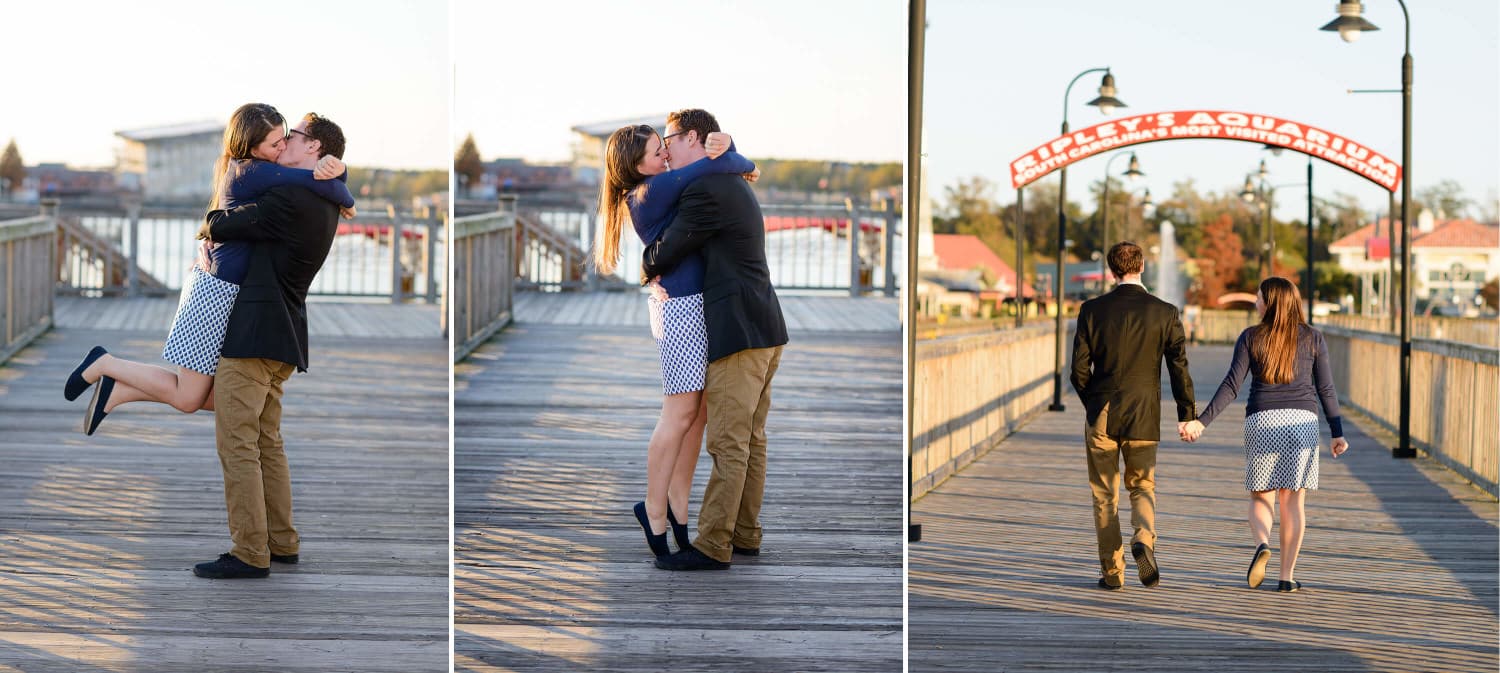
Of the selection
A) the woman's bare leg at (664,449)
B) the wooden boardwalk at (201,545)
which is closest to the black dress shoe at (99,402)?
the wooden boardwalk at (201,545)

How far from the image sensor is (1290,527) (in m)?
5.34

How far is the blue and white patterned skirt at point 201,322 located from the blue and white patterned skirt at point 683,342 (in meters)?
1.22

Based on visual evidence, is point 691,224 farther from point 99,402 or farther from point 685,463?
point 99,402

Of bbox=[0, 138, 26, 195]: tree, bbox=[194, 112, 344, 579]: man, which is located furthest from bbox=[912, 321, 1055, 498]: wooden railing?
bbox=[0, 138, 26, 195]: tree

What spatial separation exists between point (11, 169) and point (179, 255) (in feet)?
74.6

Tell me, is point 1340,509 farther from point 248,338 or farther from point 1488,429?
point 248,338

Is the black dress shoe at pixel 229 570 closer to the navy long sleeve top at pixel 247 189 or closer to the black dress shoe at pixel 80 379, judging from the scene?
the black dress shoe at pixel 80 379

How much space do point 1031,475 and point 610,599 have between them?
530 centimetres

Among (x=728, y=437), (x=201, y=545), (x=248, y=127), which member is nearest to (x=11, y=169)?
(x=201, y=545)

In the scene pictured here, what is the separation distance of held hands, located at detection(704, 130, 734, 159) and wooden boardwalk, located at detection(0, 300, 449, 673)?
4.67 feet

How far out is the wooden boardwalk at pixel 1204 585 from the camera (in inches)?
170

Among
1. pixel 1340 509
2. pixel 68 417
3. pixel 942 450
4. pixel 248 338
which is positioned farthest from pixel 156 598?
pixel 1340 509

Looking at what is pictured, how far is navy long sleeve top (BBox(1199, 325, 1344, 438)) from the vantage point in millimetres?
5223

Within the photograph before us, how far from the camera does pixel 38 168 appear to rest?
134ft
